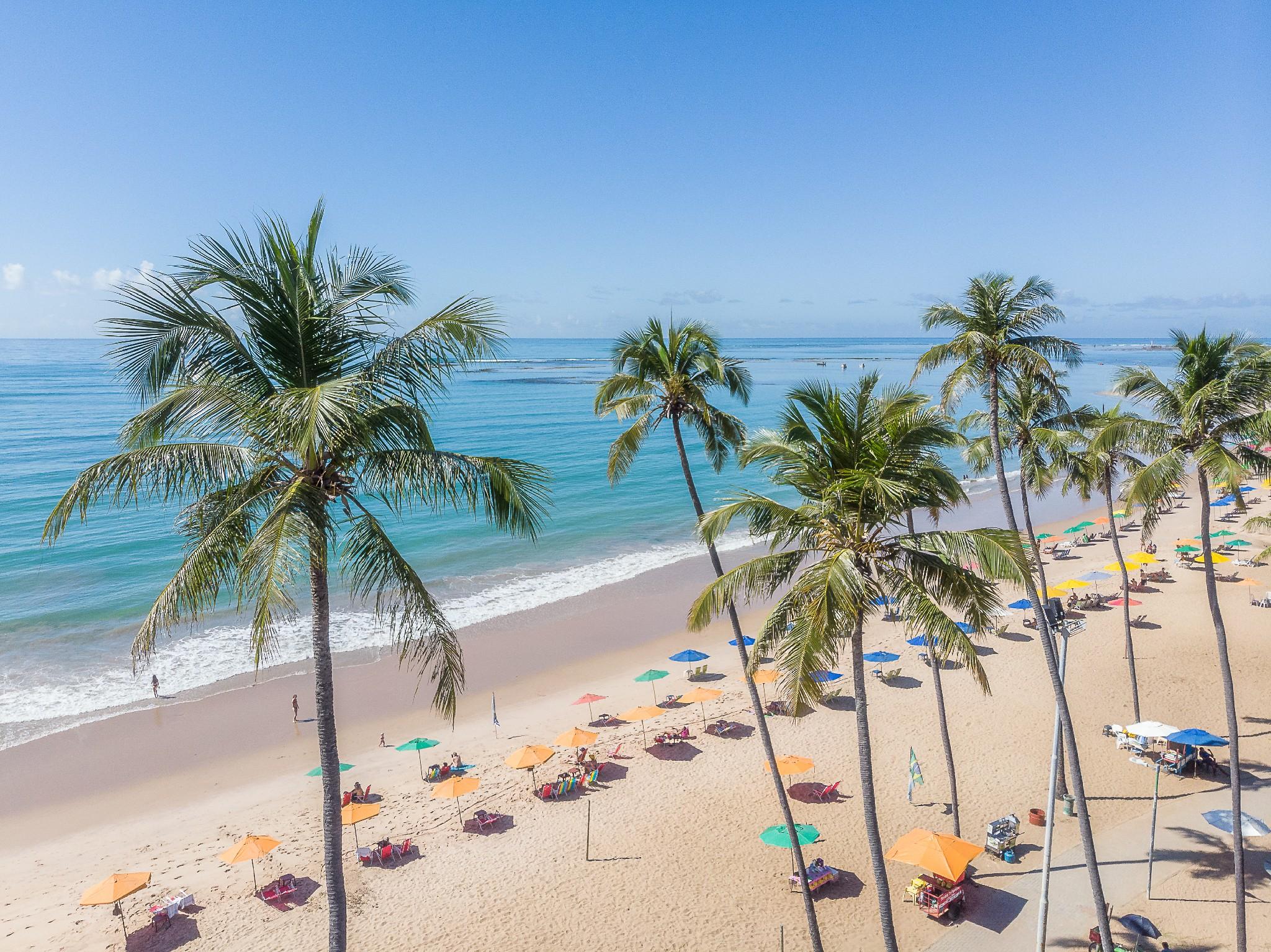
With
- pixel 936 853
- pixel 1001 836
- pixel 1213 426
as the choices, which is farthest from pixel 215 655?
pixel 1213 426

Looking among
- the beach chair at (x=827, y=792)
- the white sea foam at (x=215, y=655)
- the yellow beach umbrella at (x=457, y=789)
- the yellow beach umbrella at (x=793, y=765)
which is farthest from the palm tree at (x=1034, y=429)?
the white sea foam at (x=215, y=655)

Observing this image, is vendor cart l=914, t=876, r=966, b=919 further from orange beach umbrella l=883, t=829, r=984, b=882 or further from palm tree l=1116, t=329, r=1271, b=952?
palm tree l=1116, t=329, r=1271, b=952

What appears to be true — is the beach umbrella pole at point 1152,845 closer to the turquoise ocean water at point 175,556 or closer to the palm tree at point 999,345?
the palm tree at point 999,345

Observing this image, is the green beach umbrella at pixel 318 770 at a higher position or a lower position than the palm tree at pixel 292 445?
lower

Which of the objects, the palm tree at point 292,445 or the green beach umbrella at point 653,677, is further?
the green beach umbrella at point 653,677

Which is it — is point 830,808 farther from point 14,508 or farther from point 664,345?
point 14,508

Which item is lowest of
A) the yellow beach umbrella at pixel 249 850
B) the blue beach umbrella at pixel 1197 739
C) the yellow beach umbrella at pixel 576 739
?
the yellow beach umbrella at pixel 576 739
